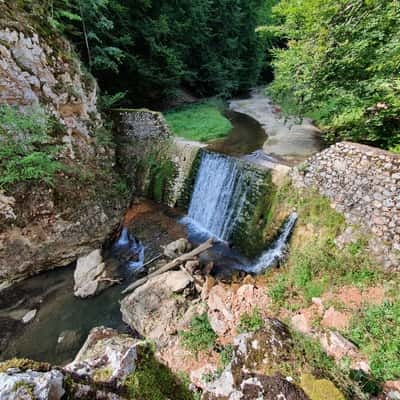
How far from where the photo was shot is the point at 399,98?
156 inches

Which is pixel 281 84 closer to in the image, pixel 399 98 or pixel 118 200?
pixel 399 98

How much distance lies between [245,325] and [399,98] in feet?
17.7

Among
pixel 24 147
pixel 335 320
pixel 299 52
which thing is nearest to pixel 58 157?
pixel 24 147

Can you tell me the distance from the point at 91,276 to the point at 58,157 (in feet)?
11.5

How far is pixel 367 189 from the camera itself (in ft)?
13.7

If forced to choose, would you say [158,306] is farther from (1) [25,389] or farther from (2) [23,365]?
(1) [25,389]

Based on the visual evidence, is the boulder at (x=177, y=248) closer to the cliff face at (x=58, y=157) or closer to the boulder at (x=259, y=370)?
the cliff face at (x=58, y=157)

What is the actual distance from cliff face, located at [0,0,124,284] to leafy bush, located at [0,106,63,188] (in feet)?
0.98

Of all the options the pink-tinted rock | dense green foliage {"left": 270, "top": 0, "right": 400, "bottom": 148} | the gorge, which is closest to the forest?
dense green foliage {"left": 270, "top": 0, "right": 400, "bottom": 148}

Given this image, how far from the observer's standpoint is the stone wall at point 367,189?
3.83 metres

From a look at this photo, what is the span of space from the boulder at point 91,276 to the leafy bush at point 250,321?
11.8 ft

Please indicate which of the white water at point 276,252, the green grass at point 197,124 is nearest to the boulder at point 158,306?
the white water at point 276,252

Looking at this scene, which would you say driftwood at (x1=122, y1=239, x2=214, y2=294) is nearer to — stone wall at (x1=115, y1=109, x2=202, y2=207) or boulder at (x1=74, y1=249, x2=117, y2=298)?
boulder at (x1=74, y1=249, x2=117, y2=298)

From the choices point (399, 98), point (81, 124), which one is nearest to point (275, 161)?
point (399, 98)
